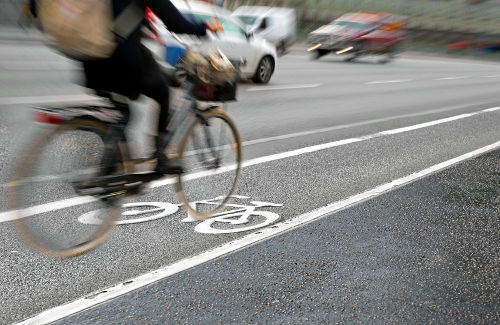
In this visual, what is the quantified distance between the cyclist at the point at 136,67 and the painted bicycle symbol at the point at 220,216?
1036 mm

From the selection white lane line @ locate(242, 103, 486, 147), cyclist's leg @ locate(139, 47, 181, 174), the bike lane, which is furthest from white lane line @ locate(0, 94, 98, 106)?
cyclist's leg @ locate(139, 47, 181, 174)

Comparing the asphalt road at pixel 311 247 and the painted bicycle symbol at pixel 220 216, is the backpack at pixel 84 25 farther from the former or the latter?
the painted bicycle symbol at pixel 220 216

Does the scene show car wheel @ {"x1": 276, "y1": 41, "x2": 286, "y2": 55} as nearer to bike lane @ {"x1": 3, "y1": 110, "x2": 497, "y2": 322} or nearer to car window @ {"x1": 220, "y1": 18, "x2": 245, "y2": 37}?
car window @ {"x1": 220, "y1": 18, "x2": 245, "y2": 37}

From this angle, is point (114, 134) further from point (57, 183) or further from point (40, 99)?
point (40, 99)

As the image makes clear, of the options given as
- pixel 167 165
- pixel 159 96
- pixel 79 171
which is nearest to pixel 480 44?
pixel 167 165

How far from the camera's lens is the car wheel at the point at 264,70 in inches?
591

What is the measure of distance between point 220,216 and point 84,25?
2.13 m

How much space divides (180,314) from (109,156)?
1174 mm

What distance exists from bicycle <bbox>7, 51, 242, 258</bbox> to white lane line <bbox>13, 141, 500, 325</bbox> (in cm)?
60

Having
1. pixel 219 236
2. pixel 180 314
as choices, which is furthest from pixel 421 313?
pixel 219 236

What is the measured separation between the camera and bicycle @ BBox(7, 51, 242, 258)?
3895mm

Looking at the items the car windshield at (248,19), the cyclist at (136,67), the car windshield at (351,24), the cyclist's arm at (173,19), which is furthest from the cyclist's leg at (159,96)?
the car windshield at (351,24)

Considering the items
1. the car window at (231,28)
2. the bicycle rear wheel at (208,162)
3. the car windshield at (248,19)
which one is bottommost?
the bicycle rear wheel at (208,162)

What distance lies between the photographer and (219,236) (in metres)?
4.72
